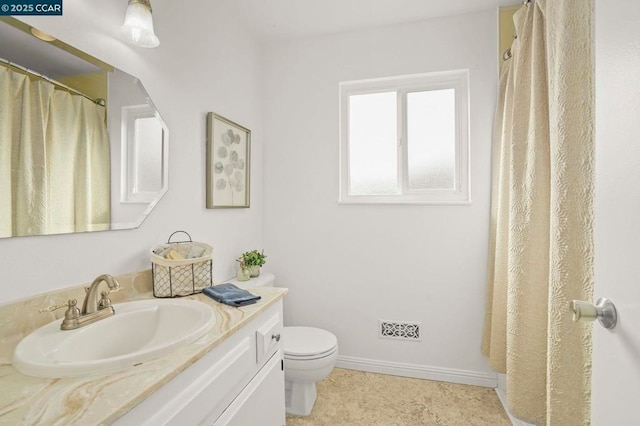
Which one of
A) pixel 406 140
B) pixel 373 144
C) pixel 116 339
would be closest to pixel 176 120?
pixel 116 339

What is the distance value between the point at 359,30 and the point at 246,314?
84.2 inches

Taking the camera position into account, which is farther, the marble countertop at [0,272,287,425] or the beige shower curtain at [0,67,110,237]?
the beige shower curtain at [0,67,110,237]

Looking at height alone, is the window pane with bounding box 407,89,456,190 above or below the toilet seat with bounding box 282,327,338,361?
above

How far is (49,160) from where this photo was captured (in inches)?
40.0

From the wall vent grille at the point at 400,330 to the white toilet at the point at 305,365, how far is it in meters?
0.50

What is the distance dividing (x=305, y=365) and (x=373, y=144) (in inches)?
62.4

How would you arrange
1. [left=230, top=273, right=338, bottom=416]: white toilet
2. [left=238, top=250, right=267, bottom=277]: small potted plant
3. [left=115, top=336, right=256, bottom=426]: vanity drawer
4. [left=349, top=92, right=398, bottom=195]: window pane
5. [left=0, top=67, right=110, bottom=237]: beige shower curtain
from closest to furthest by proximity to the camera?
[left=115, top=336, right=256, bottom=426]: vanity drawer, [left=0, top=67, right=110, bottom=237]: beige shower curtain, [left=230, top=273, right=338, bottom=416]: white toilet, [left=238, top=250, right=267, bottom=277]: small potted plant, [left=349, top=92, right=398, bottom=195]: window pane

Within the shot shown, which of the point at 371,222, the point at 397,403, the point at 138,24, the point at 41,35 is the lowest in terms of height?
the point at 397,403

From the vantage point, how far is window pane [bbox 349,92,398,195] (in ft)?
7.71

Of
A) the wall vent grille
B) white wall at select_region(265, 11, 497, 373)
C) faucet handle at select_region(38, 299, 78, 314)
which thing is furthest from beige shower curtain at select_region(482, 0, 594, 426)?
faucet handle at select_region(38, 299, 78, 314)

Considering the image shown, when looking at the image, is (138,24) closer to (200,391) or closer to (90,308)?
(90,308)

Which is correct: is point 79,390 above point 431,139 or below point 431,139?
below

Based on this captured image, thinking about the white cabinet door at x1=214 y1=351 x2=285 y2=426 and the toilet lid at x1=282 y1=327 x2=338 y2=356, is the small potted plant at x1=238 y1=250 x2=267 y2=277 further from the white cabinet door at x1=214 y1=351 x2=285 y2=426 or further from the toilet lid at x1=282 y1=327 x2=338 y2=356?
the white cabinet door at x1=214 y1=351 x2=285 y2=426

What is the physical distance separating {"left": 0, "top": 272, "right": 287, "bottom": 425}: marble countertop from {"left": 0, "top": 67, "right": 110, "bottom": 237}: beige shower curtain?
0.97ft
